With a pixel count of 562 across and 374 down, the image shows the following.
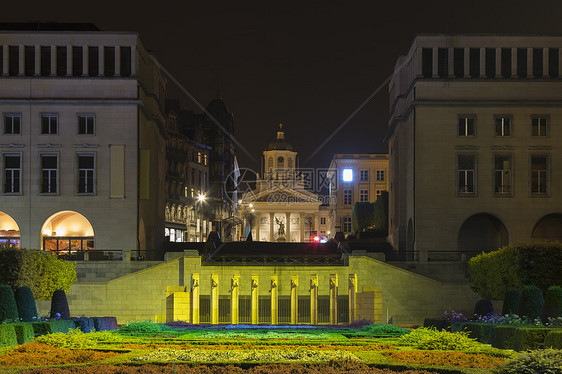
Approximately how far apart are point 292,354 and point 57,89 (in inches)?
1902

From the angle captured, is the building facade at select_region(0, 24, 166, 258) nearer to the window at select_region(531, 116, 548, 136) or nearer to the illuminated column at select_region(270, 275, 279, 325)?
the illuminated column at select_region(270, 275, 279, 325)

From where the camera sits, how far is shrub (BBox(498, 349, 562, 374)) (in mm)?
18047

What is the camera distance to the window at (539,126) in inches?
2648

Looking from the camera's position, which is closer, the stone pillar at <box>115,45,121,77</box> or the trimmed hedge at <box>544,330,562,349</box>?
the trimmed hedge at <box>544,330,562,349</box>

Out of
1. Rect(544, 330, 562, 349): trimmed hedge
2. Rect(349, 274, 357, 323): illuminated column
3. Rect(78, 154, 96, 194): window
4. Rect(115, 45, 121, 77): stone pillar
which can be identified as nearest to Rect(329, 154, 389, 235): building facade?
Rect(115, 45, 121, 77): stone pillar

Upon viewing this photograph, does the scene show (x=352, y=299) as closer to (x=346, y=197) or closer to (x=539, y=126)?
(x=539, y=126)

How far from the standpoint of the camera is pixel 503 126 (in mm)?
67375

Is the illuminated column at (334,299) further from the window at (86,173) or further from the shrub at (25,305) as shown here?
the window at (86,173)

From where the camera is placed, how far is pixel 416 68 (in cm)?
6812

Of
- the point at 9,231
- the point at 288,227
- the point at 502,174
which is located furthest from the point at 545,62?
the point at 288,227

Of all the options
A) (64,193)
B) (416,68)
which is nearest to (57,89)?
(64,193)

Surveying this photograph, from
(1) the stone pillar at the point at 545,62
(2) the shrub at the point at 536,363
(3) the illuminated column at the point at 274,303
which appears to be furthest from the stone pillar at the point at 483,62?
(2) the shrub at the point at 536,363

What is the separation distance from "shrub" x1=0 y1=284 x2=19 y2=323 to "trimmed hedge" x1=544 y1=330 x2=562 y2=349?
74.7ft

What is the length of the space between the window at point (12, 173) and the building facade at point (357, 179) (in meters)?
87.5
